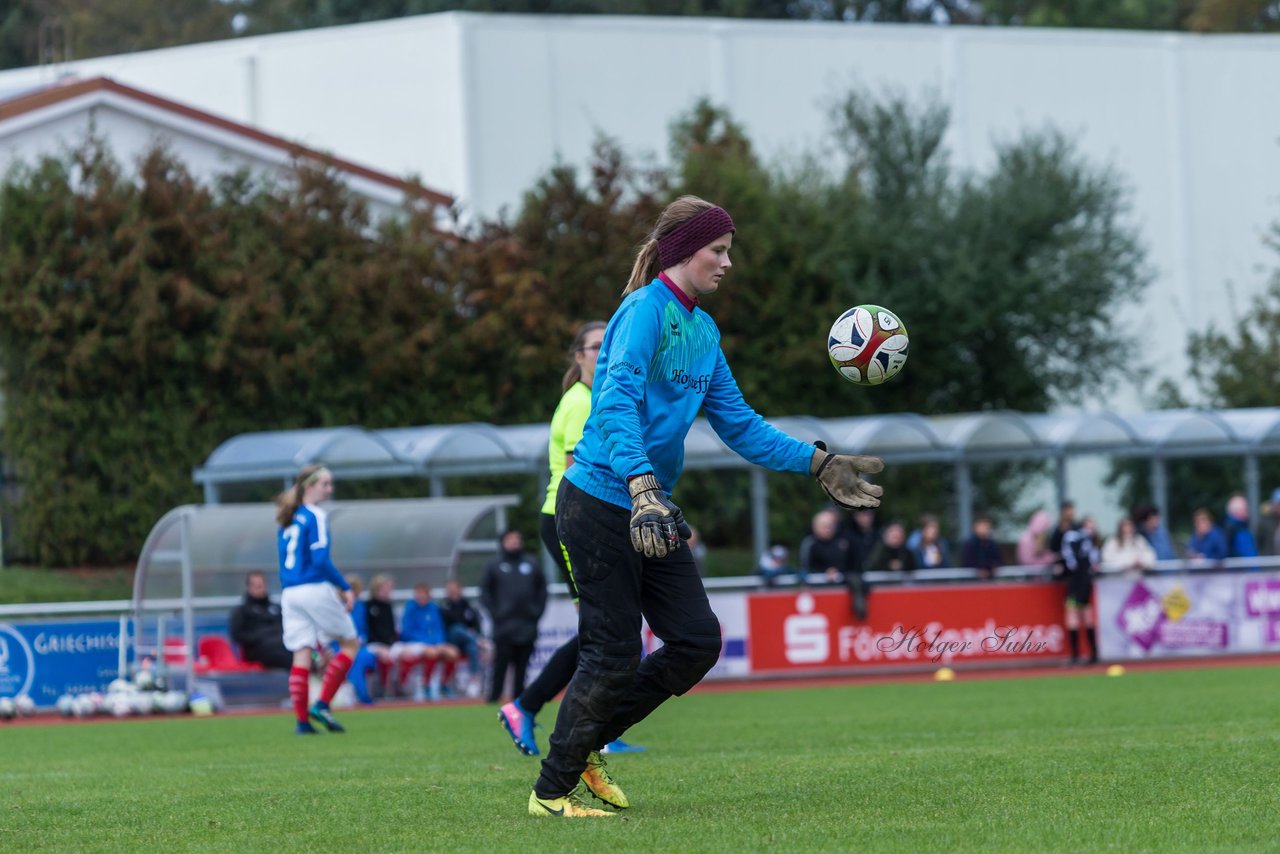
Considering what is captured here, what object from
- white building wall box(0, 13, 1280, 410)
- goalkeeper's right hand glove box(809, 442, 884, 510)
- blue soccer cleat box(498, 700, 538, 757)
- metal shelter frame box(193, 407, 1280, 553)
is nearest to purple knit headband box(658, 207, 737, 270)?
goalkeeper's right hand glove box(809, 442, 884, 510)

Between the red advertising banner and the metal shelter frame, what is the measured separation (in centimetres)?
257

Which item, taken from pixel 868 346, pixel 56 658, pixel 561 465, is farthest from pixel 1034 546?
pixel 868 346

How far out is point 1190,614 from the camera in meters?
22.2

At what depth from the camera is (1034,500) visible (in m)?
36.1

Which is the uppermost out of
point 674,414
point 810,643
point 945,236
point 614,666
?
point 945,236

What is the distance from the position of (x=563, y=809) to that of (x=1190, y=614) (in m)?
16.7

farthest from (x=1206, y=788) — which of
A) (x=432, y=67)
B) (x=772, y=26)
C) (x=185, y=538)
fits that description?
(x=772, y=26)

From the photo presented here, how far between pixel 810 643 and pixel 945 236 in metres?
14.1

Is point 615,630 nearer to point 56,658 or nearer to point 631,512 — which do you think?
point 631,512

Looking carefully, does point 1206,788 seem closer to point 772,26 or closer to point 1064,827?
point 1064,827

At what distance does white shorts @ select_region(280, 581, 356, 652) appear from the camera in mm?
13672

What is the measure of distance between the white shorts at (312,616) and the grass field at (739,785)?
73cm

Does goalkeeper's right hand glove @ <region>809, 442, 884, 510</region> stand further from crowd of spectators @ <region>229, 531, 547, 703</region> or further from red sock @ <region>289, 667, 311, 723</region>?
crowd of spectators @ <region>229, 531, 547, 703</region>

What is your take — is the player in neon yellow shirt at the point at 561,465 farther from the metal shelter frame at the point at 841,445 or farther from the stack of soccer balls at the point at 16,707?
the metal shelter frame at the point at 841,445
